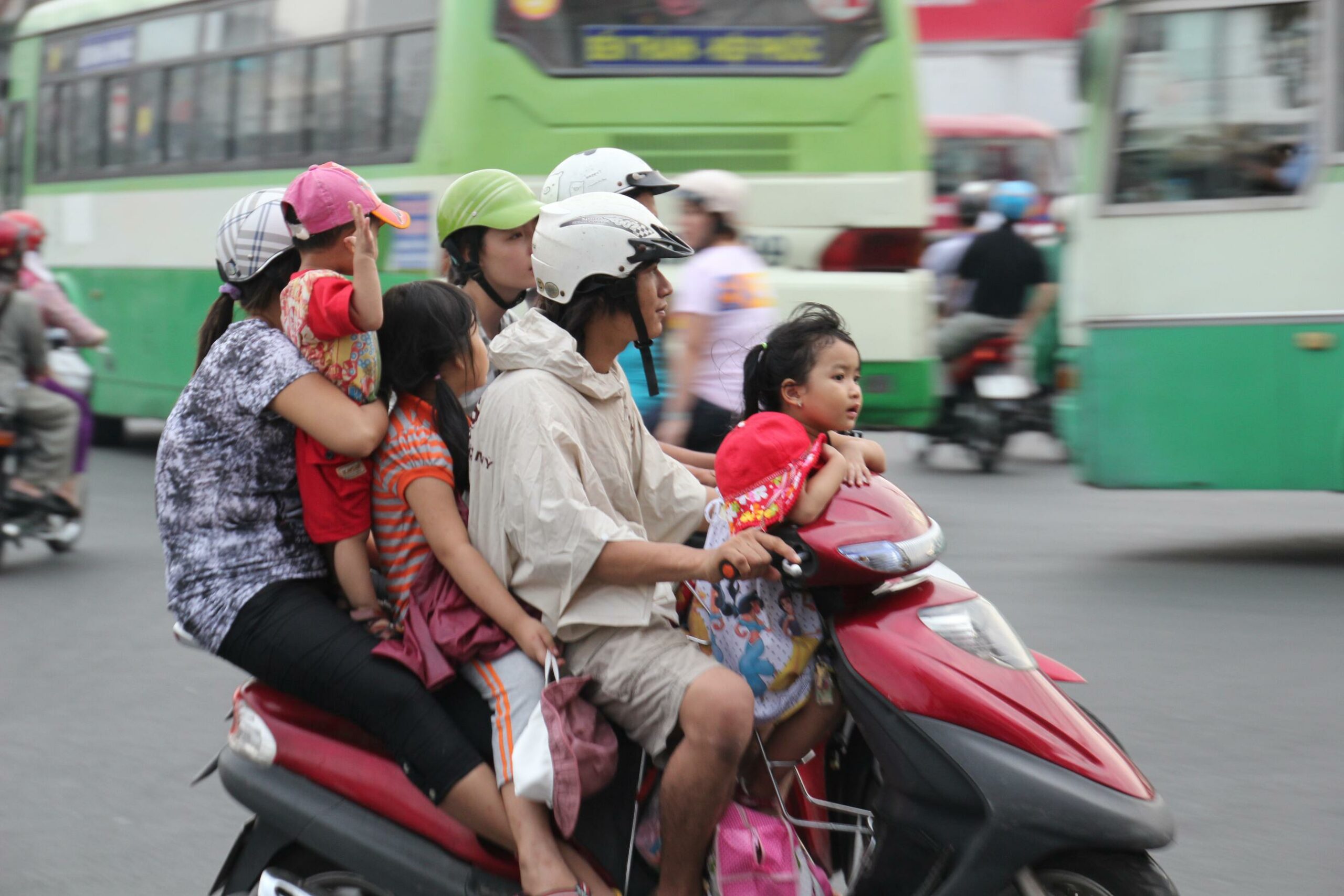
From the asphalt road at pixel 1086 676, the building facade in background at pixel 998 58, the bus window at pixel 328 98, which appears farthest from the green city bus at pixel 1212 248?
the building facade in background at pixel 998 58

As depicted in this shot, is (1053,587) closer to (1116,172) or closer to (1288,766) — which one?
(1116,172)

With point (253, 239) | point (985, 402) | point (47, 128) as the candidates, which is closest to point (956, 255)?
point (985, 402)

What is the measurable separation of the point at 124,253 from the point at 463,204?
34.0 feet

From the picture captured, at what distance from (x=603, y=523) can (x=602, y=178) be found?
1333 millimetres

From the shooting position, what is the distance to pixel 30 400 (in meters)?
8.52

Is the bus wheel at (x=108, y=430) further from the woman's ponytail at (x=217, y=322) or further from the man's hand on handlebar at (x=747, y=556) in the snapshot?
the man's hand on handlebar at (x=747, y=556)

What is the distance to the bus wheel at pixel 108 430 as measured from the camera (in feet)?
47.1

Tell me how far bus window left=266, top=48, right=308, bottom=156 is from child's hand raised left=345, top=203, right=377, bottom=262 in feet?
28.0

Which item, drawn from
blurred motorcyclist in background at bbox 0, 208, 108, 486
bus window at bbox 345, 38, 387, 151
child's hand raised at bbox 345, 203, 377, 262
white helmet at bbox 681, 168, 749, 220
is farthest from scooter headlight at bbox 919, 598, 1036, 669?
bus window at bbox 345, 38, 387, 151

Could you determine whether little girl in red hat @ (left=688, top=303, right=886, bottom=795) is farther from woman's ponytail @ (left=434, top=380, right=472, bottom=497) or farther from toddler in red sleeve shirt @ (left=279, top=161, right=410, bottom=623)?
toddler in red sleeve shirt @ (left=279, top=161, right=410, bottom=623)

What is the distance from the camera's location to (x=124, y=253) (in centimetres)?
1312

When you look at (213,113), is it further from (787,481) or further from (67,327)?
(787,481)

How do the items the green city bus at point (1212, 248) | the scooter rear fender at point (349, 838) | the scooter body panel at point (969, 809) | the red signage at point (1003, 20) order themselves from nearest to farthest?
the scooter body panel at point (969, 809) → the scooter rear fender at point (349, 838) → the green city bus at point (1212, 248) → the red signage at point (1003, 20)

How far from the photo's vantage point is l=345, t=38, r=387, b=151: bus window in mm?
10289
